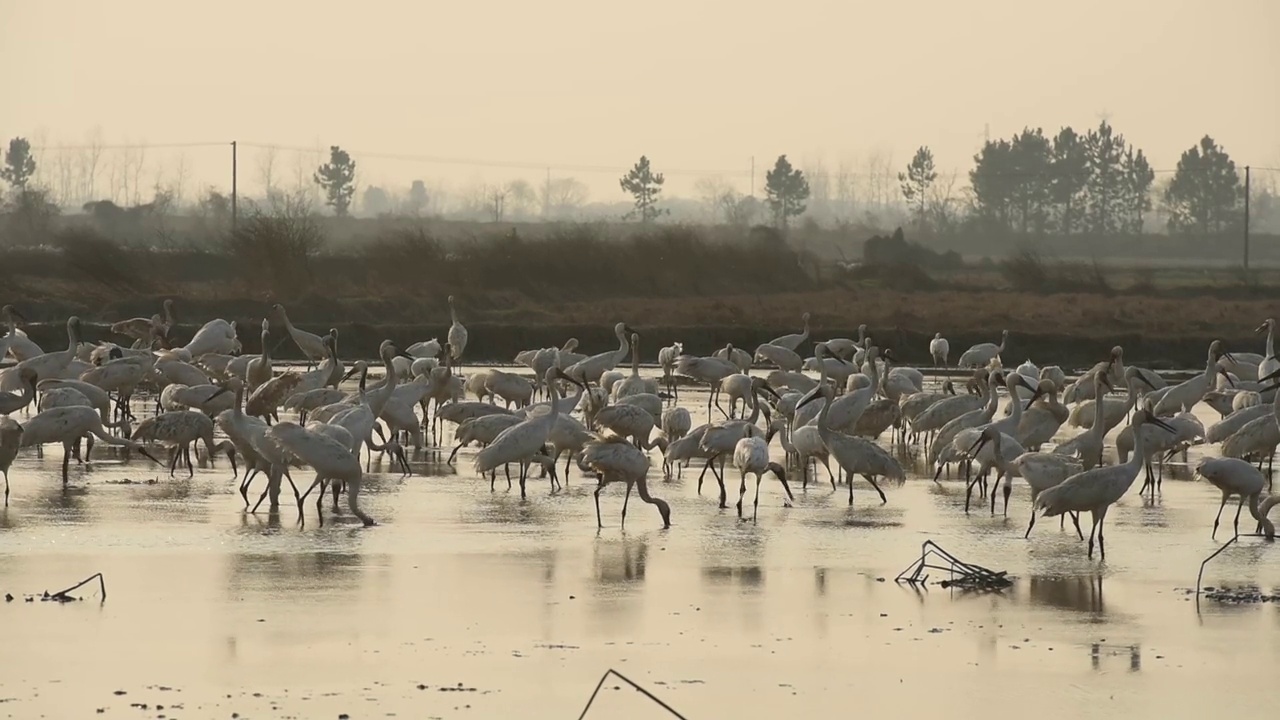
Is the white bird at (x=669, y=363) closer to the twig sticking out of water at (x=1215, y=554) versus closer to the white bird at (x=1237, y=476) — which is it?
the white bird at (x=1237, y=476)

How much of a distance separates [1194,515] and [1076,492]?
3029mm

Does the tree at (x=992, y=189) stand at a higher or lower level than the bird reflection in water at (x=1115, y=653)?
higher

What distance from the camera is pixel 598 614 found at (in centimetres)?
1088

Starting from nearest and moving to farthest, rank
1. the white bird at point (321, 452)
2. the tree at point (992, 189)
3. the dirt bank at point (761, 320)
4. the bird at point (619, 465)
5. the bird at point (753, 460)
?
the white bird at point (321, 452)
the bird at point (619, 465)
the bird at point (753, 460)
the dirt bank at point (761, 320)
the tree at point (992, 189)

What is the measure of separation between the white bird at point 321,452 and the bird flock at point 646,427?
0.06 feet

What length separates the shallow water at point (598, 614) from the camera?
8875 millimetres

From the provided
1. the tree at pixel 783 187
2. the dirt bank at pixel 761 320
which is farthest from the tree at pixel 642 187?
the dirt bank at pixel 761 320

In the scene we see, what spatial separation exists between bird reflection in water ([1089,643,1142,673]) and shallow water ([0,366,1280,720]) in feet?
0.08

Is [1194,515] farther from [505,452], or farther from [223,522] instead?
[223,522]

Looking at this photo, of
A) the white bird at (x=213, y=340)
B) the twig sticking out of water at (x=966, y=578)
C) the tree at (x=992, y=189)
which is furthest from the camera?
the tree at (x=992, y=189)

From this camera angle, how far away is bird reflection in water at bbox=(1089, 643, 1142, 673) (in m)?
9.66

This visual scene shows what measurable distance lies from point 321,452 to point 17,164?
353ft

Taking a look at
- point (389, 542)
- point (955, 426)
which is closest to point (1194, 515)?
point (955, 426)

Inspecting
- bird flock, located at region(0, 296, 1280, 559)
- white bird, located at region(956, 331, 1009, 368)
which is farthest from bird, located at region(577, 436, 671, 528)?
white bird, located at region(956, 331, 1009, 368)
